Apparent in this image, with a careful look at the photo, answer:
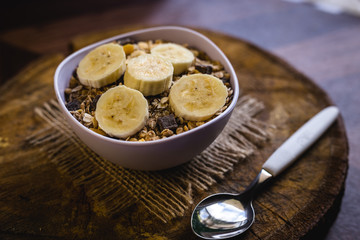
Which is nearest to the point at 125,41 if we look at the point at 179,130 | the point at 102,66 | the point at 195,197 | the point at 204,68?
the point at 102,66

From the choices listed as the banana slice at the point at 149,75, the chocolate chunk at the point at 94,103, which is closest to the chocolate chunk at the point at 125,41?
the banana slice at the point at 149,75

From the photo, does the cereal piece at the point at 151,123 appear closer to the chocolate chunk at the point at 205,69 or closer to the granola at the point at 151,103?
the granola at the point at 151,103

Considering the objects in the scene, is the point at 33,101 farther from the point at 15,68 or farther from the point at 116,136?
the point at 15,68

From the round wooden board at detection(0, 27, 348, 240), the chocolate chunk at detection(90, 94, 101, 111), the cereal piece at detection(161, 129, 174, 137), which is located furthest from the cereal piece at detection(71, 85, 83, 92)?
the cereal piece at detection(161, 129, 174, 137)

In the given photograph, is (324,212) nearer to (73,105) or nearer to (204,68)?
(204,68)

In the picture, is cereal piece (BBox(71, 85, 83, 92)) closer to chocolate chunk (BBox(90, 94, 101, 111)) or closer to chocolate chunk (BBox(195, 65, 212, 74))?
chocolate chunk (BBox(90, 94, 101, 111))
